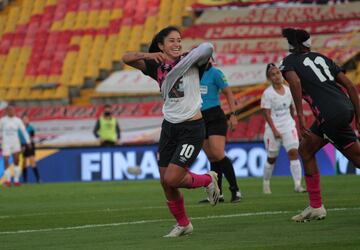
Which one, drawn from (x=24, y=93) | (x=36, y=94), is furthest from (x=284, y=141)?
(x=24, y=93)

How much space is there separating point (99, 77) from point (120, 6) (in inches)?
155

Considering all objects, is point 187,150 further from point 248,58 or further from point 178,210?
point 248,58

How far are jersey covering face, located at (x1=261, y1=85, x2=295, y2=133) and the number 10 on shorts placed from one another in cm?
806

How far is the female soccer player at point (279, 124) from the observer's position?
18594 millimetres

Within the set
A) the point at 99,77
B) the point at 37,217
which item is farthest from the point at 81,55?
the point at 37,217

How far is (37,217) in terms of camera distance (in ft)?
46.9

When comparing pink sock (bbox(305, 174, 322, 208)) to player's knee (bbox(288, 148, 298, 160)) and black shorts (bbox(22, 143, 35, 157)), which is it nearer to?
player's knee (bbox(288, 148, 298, 160))

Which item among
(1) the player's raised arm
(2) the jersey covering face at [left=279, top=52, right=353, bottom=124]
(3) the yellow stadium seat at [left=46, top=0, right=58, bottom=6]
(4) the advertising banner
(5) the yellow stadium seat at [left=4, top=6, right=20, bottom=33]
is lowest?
(4) the advertising banner

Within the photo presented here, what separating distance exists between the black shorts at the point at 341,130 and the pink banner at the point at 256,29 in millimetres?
23041

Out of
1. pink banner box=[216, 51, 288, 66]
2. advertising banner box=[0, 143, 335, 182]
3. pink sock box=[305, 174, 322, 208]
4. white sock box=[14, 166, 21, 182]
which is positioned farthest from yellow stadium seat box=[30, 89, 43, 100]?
pink sock box=[305, 174, 322, 208]

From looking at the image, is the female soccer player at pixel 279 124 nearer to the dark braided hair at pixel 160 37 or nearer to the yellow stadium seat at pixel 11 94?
the dark braided hair at pixel 160 37

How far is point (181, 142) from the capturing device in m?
10.8

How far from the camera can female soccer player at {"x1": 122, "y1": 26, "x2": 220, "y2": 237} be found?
1078cm

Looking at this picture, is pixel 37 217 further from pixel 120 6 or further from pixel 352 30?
pixel 120 6
